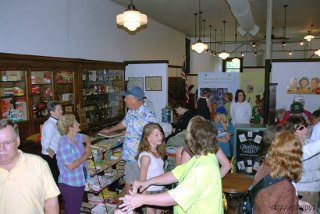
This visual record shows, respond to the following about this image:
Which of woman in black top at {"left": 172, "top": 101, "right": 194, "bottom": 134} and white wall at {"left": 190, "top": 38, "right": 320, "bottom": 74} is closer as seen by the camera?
woman in black top at {"left": 172, "top": 101, "right": 194, "bottom": 134}

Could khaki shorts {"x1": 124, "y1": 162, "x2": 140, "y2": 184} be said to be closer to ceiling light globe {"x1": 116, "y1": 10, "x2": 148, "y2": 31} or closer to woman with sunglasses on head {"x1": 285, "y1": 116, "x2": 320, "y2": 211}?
woman with sunglasses on head {"x1": 285, "y1": 116, "x2": 320, "y2": 211}

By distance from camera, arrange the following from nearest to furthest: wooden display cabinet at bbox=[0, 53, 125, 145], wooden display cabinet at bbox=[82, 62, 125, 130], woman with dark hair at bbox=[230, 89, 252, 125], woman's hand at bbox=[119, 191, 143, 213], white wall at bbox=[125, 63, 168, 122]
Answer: woman's hand at bbox=[119, 191, 143, 213], wooden display cabinet at bbox=[0, 53, 125, 145], wooden display cabinet at bbox=[82, 62, 125, 130], woman with dark hair at bbox=[230, 89, 252, 125], white wall at bbox=[125, 63, 168, 122]

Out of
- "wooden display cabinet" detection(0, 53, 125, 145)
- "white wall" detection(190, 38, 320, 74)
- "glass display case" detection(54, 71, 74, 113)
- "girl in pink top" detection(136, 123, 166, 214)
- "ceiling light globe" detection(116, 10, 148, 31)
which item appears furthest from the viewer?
"white wall" detection(190, 38, 320, 74)

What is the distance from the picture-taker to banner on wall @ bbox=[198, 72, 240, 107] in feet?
28.5

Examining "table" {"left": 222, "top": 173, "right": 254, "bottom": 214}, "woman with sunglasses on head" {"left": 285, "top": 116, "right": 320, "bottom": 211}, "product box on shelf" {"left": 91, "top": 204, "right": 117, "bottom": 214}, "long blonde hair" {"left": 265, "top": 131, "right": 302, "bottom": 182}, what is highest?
"long blonde hair" {"left": 265, "top": 131, "right": 302, "bottom": 182}

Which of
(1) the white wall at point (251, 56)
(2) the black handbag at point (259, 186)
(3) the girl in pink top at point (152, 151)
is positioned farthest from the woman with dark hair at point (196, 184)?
(1) the white wall at point (251, 56)

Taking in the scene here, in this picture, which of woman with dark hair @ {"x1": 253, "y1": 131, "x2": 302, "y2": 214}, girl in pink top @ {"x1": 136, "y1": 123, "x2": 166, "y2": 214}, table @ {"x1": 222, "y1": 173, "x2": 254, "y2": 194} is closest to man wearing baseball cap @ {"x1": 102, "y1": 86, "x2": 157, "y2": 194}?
girl in pink top @ {"x1": 136, "y1": 123, "x2": 166, "y2": 214}

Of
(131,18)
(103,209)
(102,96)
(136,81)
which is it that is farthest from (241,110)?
(103,209)

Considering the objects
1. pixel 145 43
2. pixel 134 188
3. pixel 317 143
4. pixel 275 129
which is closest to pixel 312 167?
pixel 317 143

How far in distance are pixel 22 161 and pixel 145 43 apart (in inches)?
318

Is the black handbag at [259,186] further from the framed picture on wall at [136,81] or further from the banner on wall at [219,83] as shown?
the banner on wall at [219,83]

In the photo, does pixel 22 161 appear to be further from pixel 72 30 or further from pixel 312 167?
pixel 72 30

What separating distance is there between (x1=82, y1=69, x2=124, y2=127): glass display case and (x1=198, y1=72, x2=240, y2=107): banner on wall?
8.75ft

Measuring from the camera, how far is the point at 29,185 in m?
1.89
